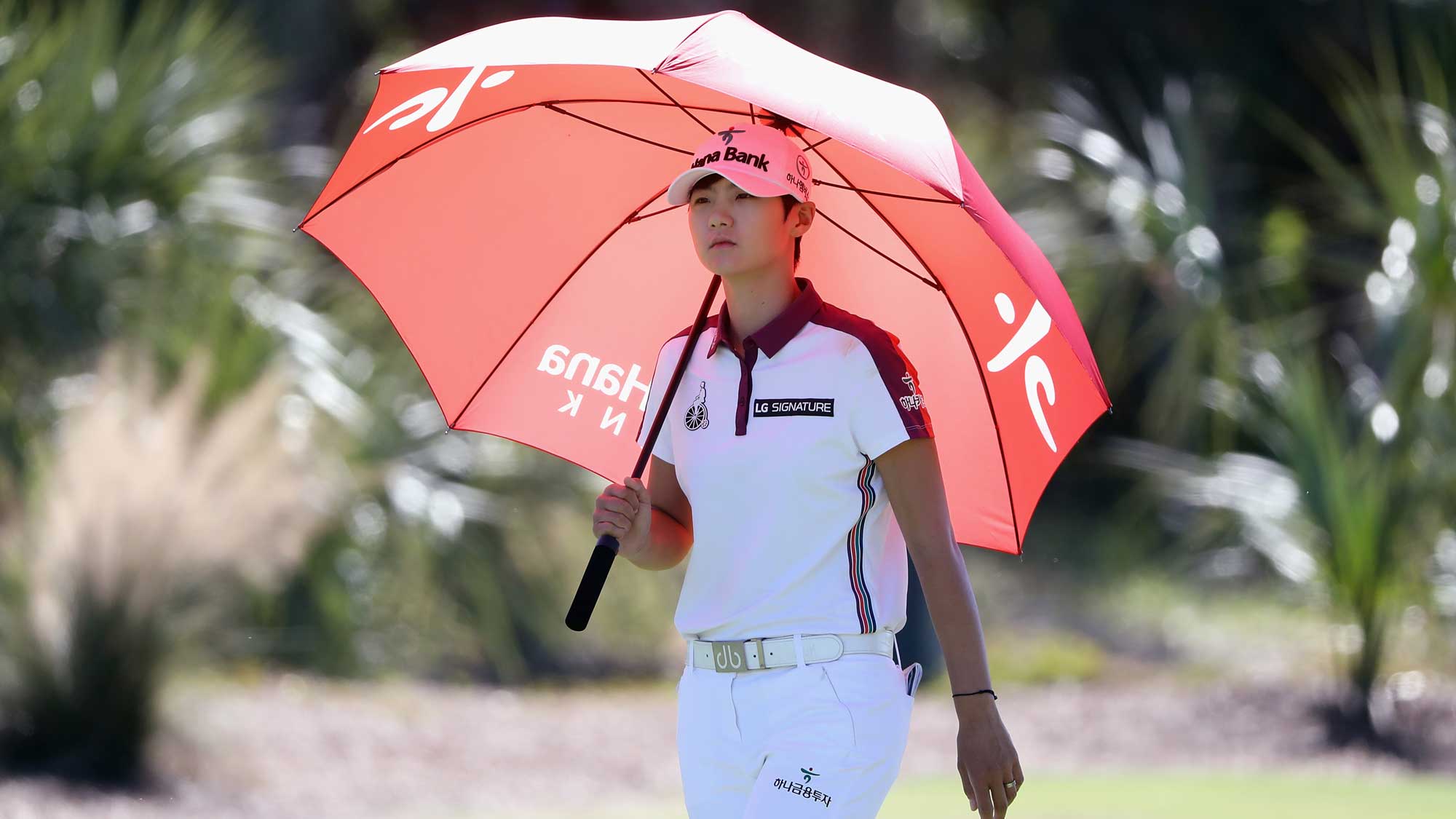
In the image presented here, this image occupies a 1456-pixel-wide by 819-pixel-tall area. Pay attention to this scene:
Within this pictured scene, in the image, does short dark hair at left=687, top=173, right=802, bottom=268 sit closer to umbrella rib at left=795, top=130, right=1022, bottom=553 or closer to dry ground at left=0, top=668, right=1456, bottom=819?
umbrella rib at left=795, top=130, right=1022, bottom=553

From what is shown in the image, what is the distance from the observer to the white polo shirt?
304 cm

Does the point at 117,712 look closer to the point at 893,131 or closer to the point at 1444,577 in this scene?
the point at 893,131

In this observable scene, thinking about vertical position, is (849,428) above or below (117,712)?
above

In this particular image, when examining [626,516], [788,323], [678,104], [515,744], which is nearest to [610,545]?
[626,516]

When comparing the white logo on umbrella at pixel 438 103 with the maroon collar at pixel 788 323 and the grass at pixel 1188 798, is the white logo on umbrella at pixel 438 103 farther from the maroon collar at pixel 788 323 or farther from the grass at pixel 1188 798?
the grass at pixel 1188 798

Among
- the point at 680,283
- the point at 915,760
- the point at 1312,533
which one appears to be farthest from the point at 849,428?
the point at 1312,533

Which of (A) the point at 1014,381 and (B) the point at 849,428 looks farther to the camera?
(A) the point at 1014,381

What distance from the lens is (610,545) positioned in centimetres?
324

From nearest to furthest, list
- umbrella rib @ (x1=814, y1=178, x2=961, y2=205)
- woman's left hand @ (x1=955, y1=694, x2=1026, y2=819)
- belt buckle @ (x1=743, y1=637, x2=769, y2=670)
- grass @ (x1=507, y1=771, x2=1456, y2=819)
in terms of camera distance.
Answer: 1. woman's left hand @ (x1=955, y1=694, x2=1026, y2=819)
2. belt buckle @ (x1=743, y1=637, x2=769, y2=670)
3. umbrella rib @ (x1=814, y1=178, x2=961, y2=205)
4. grass @ (x1=507, y1=771, x2=1456, y2=819)

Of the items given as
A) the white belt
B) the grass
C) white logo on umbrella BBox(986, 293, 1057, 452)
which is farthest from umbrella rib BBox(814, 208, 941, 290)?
the grass

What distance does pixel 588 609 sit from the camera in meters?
3.22

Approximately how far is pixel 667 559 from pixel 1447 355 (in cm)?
700

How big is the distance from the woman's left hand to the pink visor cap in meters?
0.96

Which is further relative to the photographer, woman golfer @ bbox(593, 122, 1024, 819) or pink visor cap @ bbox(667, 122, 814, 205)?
pink visor cap @ bbox(667, 122, 814, 205)
